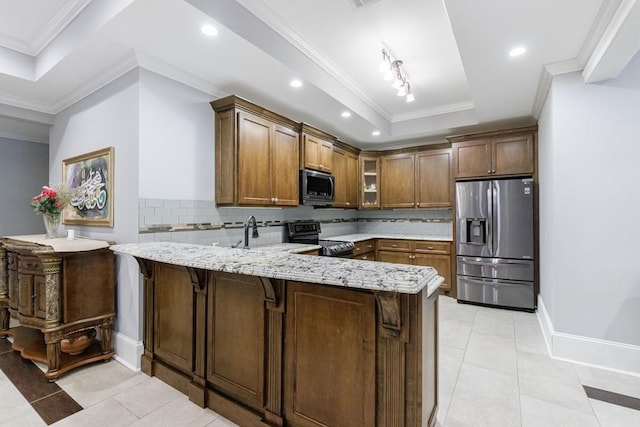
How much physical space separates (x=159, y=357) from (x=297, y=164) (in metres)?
2.53

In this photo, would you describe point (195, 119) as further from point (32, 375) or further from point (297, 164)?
point (32, 375)

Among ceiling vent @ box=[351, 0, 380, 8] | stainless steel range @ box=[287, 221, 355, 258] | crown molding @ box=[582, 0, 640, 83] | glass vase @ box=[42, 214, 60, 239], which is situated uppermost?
ceiling vent @ box=[351, 0, 380, 8]

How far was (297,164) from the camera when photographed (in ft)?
12.5

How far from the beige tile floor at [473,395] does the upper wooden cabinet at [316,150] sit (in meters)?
2.66

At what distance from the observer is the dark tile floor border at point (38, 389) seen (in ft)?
6.28

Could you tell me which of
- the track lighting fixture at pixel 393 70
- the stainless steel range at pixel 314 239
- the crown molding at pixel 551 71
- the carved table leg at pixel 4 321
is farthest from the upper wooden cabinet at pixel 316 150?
the carved table leg at pixel 4 321

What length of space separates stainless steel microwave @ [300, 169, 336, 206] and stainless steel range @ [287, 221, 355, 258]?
15.4 inches

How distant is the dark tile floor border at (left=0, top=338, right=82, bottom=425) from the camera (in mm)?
1915

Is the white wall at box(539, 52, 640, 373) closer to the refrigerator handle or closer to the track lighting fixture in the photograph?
the refrigerator handle

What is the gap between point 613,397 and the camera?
2.04 meters

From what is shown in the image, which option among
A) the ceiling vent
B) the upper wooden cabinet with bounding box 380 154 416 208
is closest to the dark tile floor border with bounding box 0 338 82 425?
the ceiling vent

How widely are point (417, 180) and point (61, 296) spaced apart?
15.7 ft

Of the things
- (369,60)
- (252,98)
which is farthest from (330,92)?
(252,98)

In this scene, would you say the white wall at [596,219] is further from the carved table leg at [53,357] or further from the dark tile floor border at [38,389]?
the carved table leg at [53,357]
